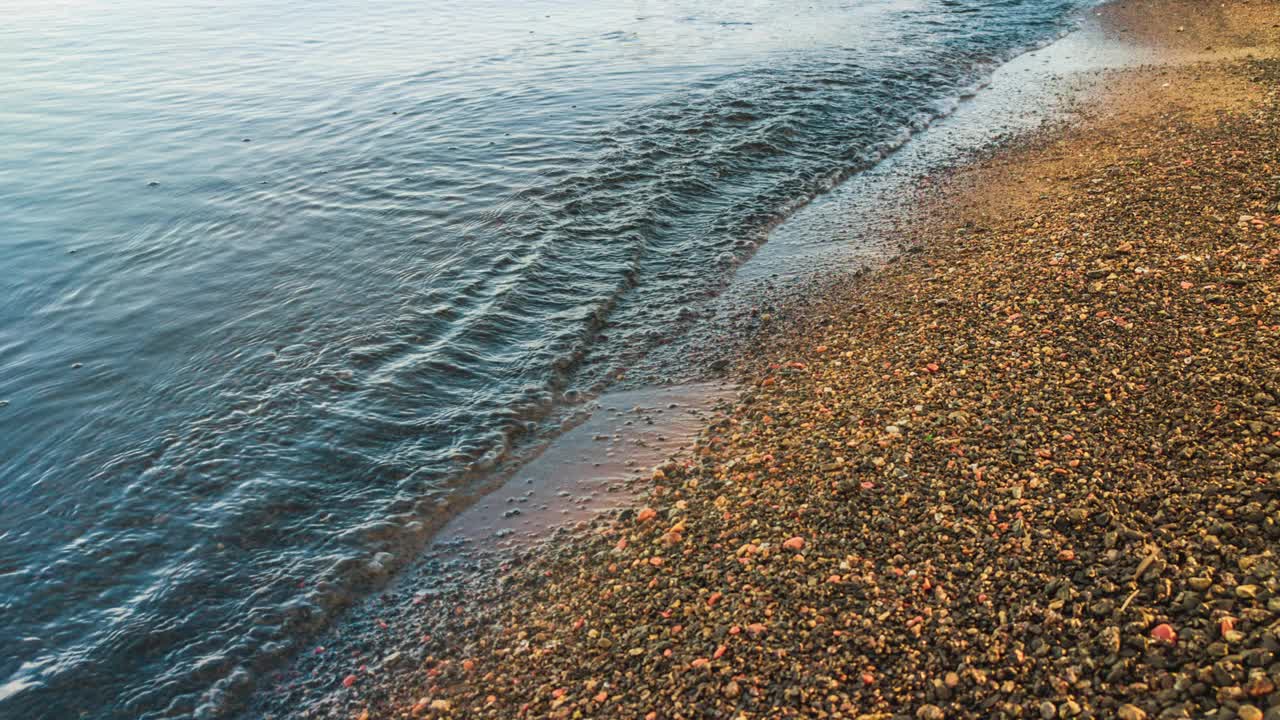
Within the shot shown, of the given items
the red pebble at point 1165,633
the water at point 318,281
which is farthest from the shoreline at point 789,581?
the water at point 318,281

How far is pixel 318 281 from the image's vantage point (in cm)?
1238

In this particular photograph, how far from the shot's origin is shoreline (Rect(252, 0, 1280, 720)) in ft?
15.4

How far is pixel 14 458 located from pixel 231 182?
950cm

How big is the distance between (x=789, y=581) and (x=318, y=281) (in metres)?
9.69

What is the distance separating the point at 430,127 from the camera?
19812mm

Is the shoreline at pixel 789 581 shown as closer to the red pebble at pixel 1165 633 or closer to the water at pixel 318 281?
the red pebble at pixel 1165 633

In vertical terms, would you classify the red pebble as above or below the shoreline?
above

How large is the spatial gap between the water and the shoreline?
1.73 metres

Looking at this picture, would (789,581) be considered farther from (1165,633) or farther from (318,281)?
(318,281)

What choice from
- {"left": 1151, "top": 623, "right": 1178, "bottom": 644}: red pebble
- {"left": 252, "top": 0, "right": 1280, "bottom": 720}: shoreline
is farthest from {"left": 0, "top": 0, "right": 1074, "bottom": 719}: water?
{"left": 1151, "top": 623, "right": 1178, "bottom": 644}: red pebble

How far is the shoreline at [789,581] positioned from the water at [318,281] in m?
1.73

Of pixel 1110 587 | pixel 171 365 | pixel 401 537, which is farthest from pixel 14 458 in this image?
pixel 1110 587

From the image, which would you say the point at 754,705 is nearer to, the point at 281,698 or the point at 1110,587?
the point at 1110,587

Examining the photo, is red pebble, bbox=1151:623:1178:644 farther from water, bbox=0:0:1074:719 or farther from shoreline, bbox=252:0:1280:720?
water, bbox=0:0:1074:719
